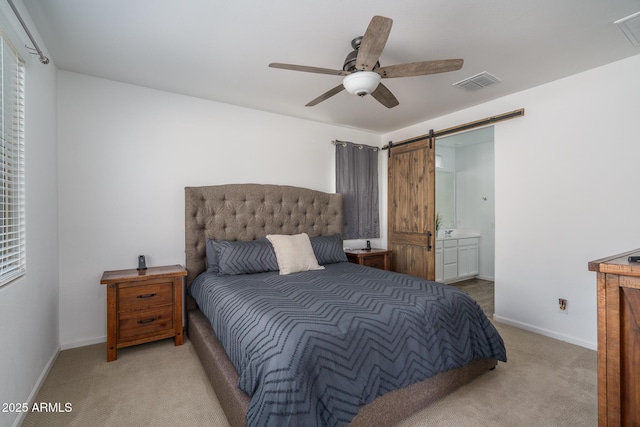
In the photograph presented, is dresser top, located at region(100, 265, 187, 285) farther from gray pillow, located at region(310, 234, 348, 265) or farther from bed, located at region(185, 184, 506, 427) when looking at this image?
gray pillow, located at region(310, 234, 348, 265)

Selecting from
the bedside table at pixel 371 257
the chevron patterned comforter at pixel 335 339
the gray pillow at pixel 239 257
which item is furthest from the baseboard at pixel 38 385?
the bedside table at pixel 371 257

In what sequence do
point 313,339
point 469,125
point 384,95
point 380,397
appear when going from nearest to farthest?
1. point 313,339
2. point 380,397
3. point 384,95
4. point 469,125

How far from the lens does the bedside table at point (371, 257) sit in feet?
13.0

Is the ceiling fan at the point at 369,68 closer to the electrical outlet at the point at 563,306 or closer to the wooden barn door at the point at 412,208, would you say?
the wooden barn door at the point at 412,208

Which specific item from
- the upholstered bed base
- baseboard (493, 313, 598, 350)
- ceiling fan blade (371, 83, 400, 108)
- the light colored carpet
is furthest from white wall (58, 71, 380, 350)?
baseboard (493, 313, 598, 350)

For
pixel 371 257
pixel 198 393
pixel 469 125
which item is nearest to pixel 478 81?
pixel 469 125

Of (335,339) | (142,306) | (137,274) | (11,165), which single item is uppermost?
(11,165)

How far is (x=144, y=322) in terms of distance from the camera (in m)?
2.57

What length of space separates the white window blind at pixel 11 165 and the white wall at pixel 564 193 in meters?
4.19

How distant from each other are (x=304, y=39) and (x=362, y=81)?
0.60 meters

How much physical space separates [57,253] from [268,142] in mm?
2393

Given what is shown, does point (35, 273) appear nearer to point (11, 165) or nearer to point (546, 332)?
point (11, 165)

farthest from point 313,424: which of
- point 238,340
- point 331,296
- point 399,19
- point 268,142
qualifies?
point 268,142

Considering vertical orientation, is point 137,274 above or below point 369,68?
below
